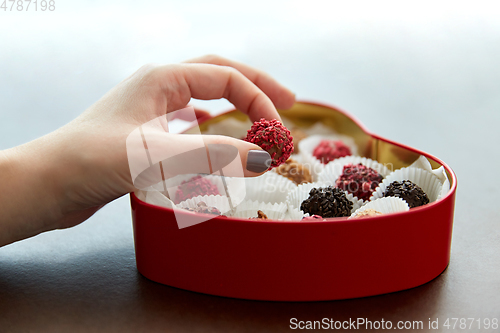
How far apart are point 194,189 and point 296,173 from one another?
32 centimetres

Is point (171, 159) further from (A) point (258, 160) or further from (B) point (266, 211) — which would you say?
(B) point (266, 211)

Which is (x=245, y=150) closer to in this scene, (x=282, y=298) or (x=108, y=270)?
(x=282, y=298)

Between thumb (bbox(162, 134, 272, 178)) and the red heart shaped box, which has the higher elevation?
thumb (bbox(162, 134, 272, 178))

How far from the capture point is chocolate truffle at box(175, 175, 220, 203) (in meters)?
1.20

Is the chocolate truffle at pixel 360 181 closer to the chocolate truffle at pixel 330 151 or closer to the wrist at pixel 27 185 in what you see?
the chocolate truffle at pixel 330 151

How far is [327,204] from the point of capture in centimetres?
107

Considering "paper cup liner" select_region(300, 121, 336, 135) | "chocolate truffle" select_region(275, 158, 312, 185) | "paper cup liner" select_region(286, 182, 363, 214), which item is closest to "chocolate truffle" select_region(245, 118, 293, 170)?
"paper cup liner" select_region(286, 182, 363, 214)

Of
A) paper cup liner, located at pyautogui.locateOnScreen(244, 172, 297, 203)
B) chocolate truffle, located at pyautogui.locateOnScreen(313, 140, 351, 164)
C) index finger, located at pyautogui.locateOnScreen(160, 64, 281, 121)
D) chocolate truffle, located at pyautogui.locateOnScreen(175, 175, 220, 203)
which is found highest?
index finger, located at pyautogui.locateOnScreen(160, 64, 281, 121)

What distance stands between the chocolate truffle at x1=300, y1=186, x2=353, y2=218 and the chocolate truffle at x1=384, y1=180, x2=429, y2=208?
107 millimetres

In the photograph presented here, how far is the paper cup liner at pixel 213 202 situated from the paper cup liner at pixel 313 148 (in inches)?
13.1

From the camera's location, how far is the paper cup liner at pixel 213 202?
1.14 meters

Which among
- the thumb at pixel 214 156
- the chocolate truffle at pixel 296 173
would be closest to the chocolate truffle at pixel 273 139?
the thumb at pixel 214 156

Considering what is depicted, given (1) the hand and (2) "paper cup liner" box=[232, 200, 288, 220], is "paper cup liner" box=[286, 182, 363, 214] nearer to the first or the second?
(2) "paper cup liner" box=[232, 200, 288, 220]

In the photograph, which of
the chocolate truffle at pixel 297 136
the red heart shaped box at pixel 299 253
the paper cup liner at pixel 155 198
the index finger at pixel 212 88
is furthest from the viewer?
the chocolate truffle at pixel 297 136
